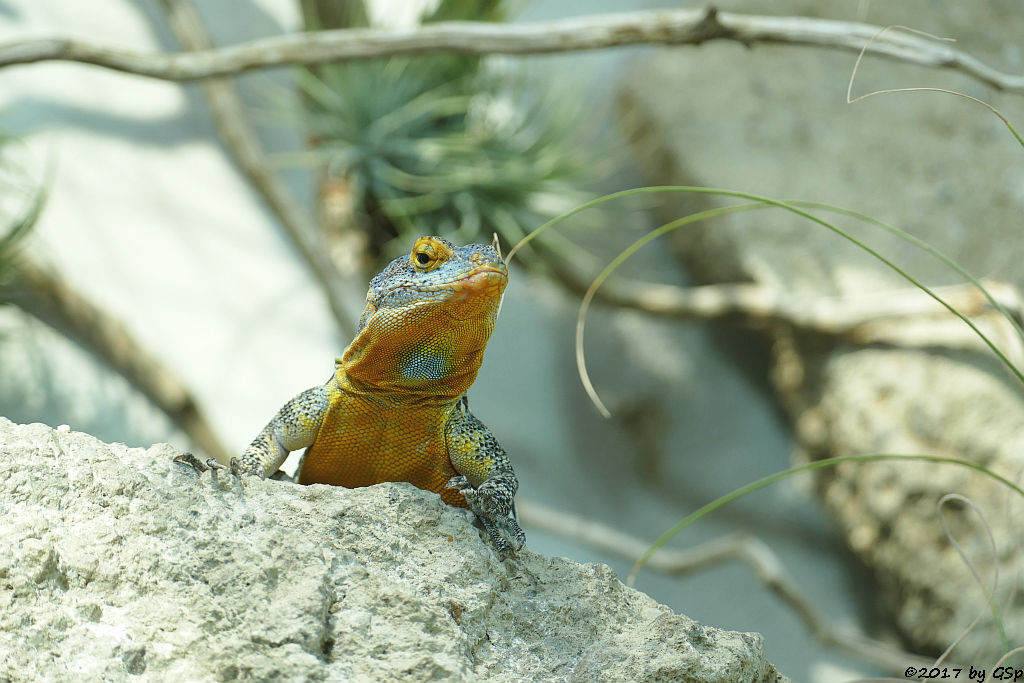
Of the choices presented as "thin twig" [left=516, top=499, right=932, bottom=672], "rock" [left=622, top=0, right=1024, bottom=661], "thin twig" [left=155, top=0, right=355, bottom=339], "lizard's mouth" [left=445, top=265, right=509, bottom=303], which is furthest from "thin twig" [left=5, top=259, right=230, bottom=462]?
"lizard's mouth" [left=445, top=265, right=509, bottom=303]

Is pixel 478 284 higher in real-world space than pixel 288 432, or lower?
higher

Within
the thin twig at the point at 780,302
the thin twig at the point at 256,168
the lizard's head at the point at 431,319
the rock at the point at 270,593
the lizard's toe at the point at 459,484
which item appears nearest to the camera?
the rock at the point at 270,593

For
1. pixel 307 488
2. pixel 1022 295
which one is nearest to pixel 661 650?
pixel 307 488

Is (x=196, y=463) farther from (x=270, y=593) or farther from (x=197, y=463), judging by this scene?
(x=270, y=593)

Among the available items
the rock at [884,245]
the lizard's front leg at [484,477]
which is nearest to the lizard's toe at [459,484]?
the lizard's front leg at [484,477]

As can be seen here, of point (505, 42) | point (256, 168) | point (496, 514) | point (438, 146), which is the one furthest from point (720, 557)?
point (496, 514)

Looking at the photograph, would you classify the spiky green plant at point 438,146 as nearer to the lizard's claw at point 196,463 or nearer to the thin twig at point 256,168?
the thin twig at point 256,168
